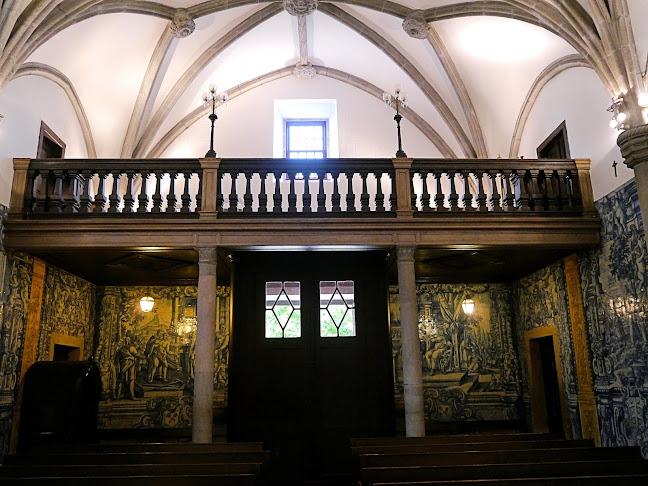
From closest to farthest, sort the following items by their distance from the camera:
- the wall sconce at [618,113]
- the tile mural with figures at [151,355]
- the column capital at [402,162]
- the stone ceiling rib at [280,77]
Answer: the wall sconce at [618,113] < the column capital at [402,162] < the tile mural with figures at [151,355] < the stone ceiling rib at [280,77]

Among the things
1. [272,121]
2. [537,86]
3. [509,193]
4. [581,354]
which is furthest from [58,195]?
[581,354]

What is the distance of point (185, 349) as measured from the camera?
12594 mm

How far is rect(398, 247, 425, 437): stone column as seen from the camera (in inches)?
348

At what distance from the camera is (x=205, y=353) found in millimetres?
8914

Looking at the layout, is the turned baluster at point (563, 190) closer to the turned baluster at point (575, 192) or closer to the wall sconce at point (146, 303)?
the turned baluster at point (575, 192)

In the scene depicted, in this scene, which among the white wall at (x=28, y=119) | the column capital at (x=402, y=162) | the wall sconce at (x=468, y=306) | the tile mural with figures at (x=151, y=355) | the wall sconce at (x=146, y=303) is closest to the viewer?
the white wall at (x=28, y=119)

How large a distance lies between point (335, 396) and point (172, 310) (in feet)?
14.2

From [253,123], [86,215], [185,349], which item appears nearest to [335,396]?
[185,349]

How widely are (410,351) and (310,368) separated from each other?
285 centimetres

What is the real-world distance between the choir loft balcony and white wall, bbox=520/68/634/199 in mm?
347

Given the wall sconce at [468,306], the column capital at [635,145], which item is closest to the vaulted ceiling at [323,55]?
the column capital at [635,145]

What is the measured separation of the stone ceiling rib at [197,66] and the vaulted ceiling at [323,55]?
25 mm

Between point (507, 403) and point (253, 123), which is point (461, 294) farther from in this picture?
point (253, 123)

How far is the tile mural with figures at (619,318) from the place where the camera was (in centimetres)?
848
